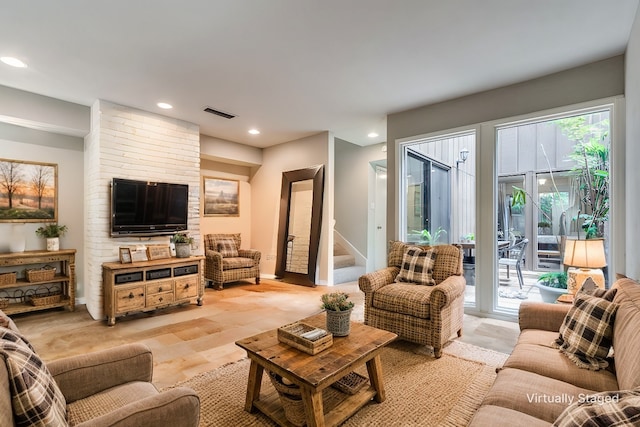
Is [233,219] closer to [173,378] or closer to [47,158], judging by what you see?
[47,158]

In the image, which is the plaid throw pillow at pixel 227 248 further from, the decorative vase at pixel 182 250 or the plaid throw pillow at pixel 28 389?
the plaid throw pillow at pixel 28 389

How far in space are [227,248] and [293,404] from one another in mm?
4541

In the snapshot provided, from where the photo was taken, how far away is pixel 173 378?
7.73 feet

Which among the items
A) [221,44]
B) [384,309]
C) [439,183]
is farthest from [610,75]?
[221,44]

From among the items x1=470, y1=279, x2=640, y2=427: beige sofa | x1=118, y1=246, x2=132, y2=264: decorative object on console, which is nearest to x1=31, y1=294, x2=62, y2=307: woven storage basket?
x1=118, y1=246, x2=132, y2=264: decorative object on console

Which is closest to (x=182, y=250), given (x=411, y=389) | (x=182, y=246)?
(x=182, y=246)

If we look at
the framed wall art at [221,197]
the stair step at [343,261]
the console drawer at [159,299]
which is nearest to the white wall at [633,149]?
the stair step at [343,261]

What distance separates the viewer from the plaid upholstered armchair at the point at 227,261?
5.36 metres

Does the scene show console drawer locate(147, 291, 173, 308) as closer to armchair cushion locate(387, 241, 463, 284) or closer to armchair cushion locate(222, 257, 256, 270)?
armchair cushion locate(222, 257, 256, 270)

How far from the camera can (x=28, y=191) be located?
3990 mm

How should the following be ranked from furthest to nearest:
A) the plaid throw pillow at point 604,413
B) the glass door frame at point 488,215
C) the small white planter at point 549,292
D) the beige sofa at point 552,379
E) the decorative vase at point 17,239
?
the decorative vase at point 17,239 → the glass door frame at point 488,215 → the small white planter at point 549,292 → the beige sofa at point 552,379 → the plaid throw pillow at point 604,413

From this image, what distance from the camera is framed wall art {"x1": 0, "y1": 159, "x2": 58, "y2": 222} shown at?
12.6ft

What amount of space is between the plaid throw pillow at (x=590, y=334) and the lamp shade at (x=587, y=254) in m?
1.16

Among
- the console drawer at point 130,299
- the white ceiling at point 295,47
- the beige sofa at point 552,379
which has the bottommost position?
the console drawer at point 130,299
